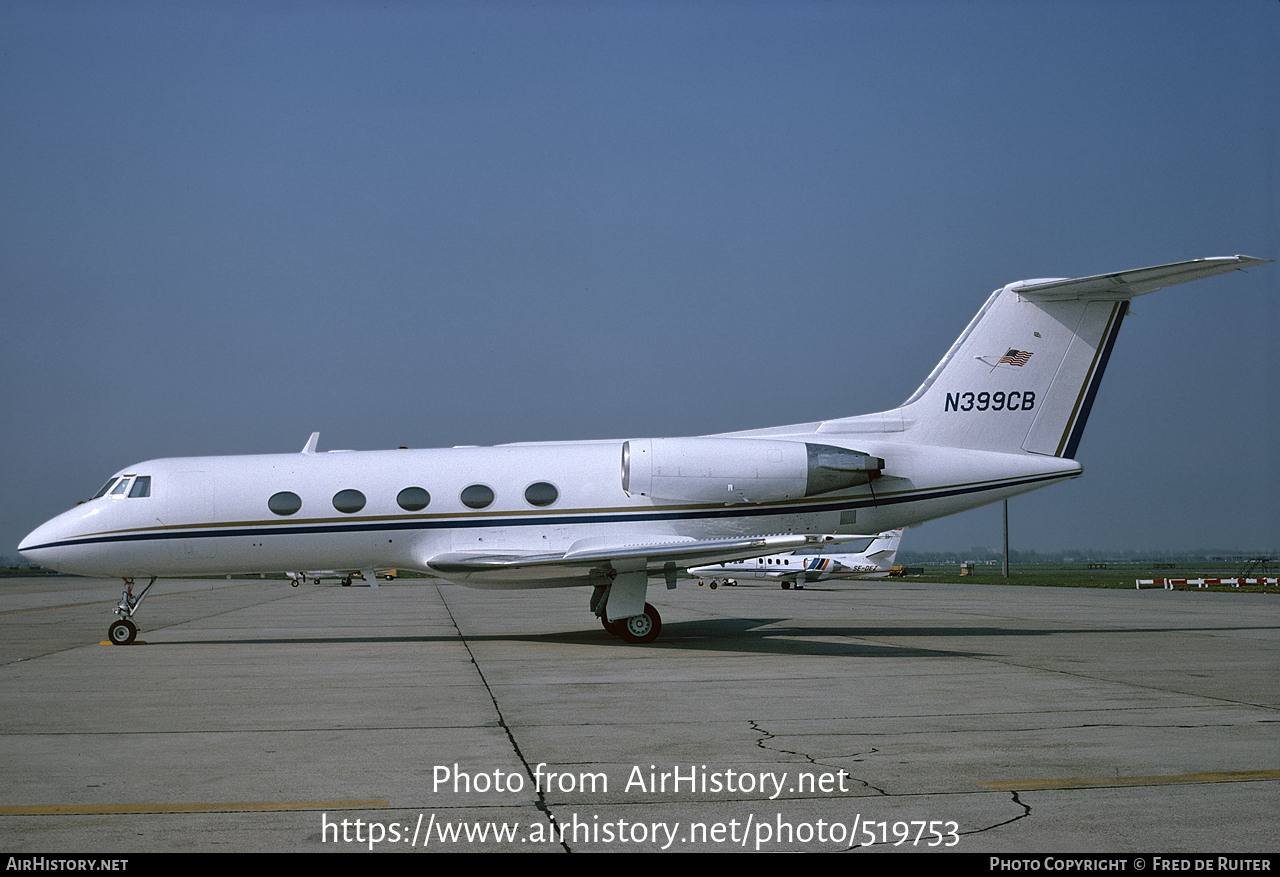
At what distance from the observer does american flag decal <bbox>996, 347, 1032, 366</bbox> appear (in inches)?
683

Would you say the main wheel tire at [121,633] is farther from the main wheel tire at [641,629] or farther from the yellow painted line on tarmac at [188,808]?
the yellow painted line on tarmac at [188,808]

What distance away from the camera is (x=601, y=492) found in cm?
1641

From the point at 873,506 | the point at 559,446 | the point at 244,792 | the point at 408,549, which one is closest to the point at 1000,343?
the point at 873,506

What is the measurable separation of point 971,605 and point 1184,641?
11962 millimetres

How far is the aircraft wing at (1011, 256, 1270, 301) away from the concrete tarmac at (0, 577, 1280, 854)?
5.57 meters

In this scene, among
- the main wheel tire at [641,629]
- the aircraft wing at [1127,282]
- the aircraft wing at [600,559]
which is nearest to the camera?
the aircraft wing at [600,559]

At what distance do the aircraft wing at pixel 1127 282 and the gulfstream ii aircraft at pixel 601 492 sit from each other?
4cm

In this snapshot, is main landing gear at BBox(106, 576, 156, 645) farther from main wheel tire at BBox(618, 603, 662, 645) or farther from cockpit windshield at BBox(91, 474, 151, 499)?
main wheel tire at BBox(618, 603, 662, 645)

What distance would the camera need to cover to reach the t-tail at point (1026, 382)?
1728 centimetres

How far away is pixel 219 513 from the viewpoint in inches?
650

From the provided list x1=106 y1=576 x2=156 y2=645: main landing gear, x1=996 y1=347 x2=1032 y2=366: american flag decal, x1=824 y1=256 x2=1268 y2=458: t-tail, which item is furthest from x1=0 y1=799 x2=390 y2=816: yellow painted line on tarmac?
x1=996 y1=347 x2=1032 y2=366: american flag decal

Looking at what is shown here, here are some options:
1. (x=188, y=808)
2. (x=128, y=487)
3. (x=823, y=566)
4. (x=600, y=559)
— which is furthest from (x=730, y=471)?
(x=823, y=566)

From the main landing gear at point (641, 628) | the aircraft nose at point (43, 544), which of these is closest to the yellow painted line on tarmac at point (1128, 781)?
the main landing gear at point (641, 628)
